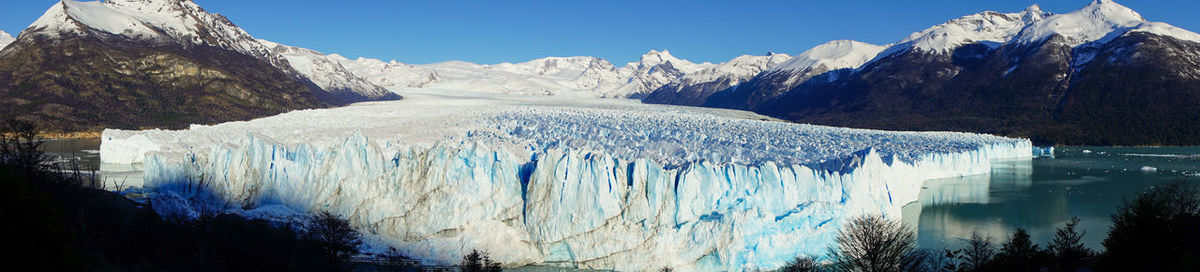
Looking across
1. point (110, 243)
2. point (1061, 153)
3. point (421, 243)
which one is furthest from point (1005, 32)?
point (110, 243)

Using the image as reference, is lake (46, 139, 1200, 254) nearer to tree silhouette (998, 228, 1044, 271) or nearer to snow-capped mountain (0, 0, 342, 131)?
tree silhouette (998, 228, 1044, 271)

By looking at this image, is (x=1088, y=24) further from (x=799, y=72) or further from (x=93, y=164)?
(x=93, y=164)

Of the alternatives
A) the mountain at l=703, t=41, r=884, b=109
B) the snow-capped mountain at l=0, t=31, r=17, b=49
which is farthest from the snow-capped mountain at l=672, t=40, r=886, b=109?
the snow-capped mountain at l=0, t=31, r=17, b=49

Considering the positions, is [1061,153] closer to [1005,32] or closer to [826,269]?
[826,269]

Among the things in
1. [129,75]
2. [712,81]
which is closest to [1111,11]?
[712,81]

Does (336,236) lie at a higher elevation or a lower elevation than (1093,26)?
lower

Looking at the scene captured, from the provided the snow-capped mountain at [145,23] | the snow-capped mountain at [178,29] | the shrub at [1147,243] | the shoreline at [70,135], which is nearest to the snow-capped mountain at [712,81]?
the snow-capped mountain at [178,29]
